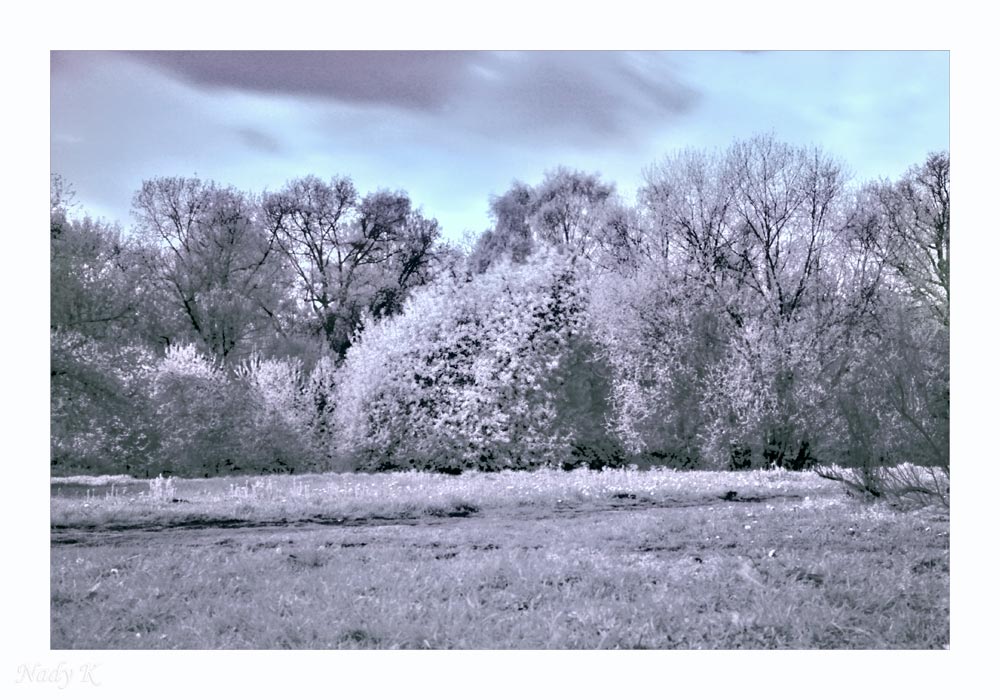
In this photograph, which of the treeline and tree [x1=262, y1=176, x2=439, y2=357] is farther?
tree [x1=262, y1=176, x2=439, y2=357]

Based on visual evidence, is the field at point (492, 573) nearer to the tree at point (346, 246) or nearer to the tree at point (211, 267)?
the tree at point (211, 267)

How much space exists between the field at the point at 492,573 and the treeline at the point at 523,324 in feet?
2.08

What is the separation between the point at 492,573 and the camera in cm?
595

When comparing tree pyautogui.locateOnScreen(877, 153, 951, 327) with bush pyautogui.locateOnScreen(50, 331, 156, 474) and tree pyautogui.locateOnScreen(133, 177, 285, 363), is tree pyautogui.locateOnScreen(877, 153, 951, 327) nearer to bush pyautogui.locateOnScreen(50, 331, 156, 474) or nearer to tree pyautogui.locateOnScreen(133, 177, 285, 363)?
tree pyautogui.locateOnScreen(133, 177, 285, 363)

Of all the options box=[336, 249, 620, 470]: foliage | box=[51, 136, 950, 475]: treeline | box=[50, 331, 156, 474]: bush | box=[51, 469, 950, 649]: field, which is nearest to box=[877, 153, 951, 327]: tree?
box=[51, 136, 950, 475]: treeline

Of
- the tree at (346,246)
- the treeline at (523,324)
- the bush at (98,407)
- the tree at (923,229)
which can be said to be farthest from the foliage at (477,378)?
the tree at (923,229)

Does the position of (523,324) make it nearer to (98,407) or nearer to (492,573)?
A: (492,573)

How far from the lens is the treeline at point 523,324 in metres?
6.86

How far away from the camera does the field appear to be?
551 cm

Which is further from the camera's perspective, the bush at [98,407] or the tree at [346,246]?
the tree at [346,246]

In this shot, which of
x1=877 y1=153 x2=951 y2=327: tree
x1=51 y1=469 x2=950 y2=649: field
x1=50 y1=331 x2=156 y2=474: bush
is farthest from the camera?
x1=877 y1=153 x2=951 y2=327: tree

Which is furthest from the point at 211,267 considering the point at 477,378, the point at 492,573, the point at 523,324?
the point at 492,573

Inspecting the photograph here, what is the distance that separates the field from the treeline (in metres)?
0.63
